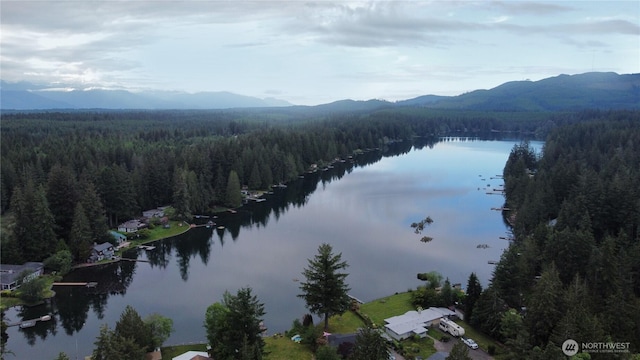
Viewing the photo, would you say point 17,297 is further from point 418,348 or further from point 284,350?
point 418,348

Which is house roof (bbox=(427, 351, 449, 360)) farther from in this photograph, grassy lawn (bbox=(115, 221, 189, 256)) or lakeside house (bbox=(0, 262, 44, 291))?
grassy lawn (bbox=(115, 221, 189, 256))

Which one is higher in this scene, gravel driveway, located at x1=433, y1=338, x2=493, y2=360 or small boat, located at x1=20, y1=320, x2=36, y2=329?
gravel driveway, located at x1=433, y1=338, x2=493, y2=360

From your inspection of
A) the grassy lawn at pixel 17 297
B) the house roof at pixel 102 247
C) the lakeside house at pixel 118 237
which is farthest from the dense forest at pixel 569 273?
the lakeside house at pixel 118 237

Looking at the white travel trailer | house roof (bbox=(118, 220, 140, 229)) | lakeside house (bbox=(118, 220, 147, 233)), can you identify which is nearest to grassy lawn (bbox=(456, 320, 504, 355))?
A: the white travel trailer

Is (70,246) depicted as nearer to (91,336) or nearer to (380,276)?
(91,336)

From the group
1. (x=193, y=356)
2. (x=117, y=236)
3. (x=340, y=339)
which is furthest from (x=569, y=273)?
(x=117, y=236)
